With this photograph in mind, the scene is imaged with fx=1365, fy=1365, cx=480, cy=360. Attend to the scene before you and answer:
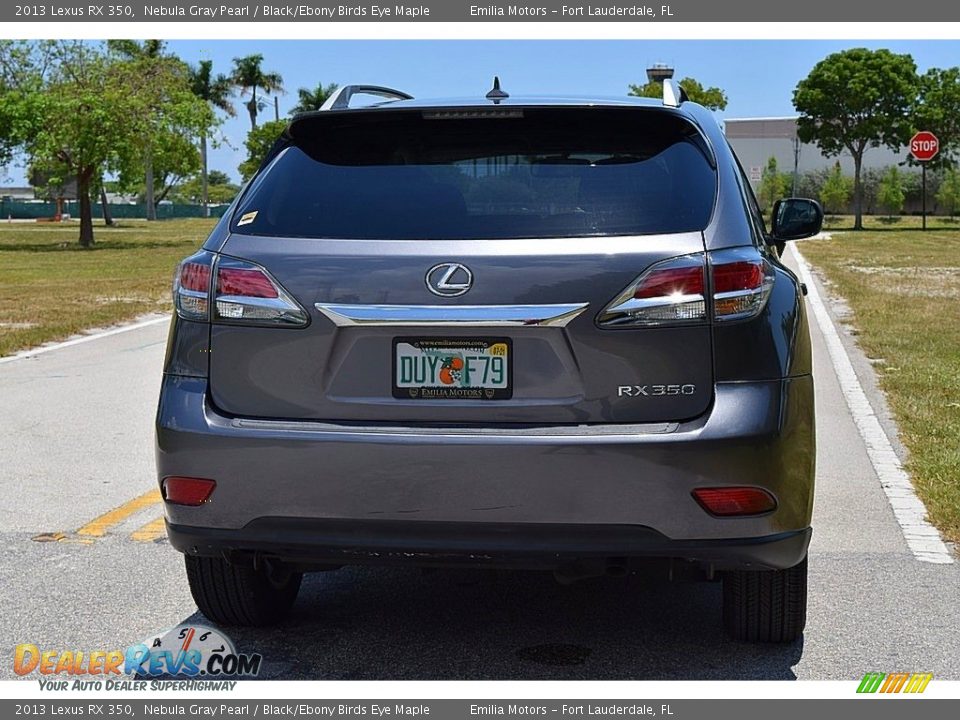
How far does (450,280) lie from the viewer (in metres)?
3.92

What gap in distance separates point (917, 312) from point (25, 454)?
43.7 ft

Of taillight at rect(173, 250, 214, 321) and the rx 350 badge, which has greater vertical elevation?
taillight at rect(173, 250, 214, 321)

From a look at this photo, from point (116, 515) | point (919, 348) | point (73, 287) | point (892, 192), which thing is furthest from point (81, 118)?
point (892, 192)

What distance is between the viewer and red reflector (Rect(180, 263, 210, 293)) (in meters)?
4.18

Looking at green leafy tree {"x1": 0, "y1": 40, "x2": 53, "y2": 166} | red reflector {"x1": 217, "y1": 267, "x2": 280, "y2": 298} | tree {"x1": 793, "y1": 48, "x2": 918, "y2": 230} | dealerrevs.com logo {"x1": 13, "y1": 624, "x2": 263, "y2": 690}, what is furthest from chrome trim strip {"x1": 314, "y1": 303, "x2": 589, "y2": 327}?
tree {"x1": 793, "y1": 48, "x2": 918, "y2": 230}

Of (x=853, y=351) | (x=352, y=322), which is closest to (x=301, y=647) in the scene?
(x=352, y=322)

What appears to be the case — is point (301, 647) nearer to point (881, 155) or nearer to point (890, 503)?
point (890, 503)

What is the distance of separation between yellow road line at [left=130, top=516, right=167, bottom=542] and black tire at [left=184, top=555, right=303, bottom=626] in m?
1.34

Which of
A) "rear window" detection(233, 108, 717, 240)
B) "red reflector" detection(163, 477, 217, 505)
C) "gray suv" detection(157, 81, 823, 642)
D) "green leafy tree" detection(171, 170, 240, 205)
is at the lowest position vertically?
"green leafy tree" detection(171, 170, 240, 205)

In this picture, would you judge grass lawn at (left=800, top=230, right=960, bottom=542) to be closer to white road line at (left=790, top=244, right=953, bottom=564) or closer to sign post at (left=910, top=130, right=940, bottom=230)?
white road line at (left=790, top=244, right=953, bottom=564)

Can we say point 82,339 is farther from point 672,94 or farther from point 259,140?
point 259,140

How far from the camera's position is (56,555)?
226 inches

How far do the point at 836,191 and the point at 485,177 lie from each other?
8438cm
